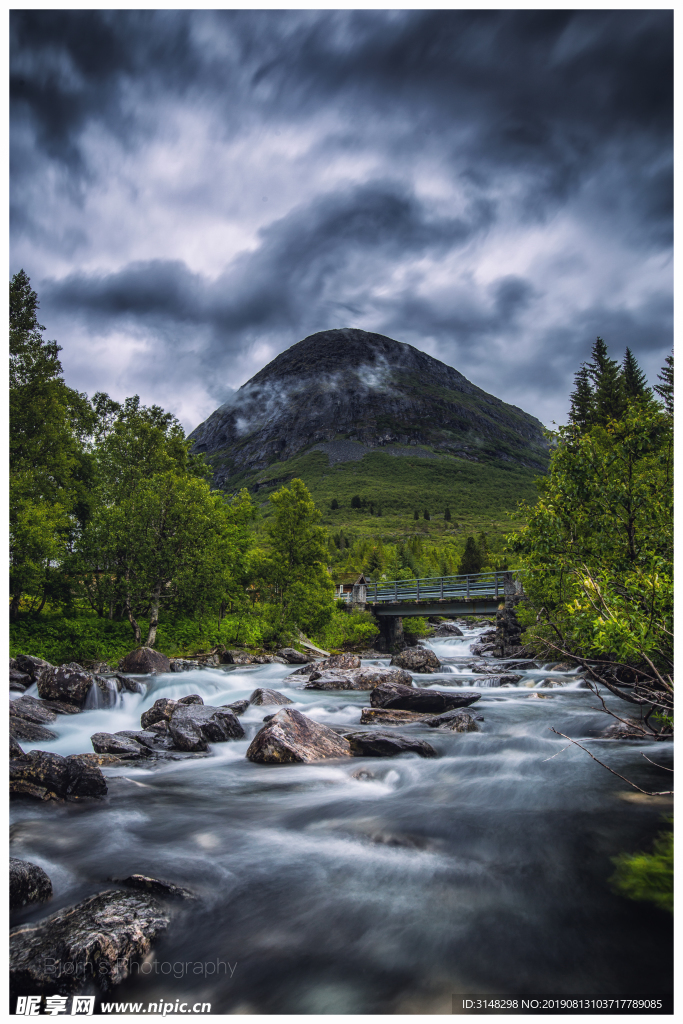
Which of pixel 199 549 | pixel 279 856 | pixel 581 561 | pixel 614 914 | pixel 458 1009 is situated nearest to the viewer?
pixel 458 1009

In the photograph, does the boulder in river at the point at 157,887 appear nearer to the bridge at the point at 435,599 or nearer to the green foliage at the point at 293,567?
the bridge at the point at 435,599

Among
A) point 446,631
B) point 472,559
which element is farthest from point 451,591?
point 472,559

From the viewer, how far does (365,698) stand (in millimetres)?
18109

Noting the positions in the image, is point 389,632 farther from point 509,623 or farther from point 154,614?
point 154,614

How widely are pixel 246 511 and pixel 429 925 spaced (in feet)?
107

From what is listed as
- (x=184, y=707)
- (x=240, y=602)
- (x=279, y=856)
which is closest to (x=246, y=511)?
(x=240, y=602)

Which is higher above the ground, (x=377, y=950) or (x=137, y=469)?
(x=137, y=469)

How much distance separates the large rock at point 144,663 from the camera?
20828 millimetres

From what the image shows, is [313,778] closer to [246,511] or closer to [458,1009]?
[458,1009]

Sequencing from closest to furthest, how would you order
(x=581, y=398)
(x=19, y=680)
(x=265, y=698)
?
1. (x=19, y=680)
2. (x=265, y=698)
3. (x=581, y=398)

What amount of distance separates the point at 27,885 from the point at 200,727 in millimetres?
6871

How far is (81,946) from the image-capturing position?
12.7 feet

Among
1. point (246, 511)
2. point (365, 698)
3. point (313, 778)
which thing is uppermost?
point (246, 511)

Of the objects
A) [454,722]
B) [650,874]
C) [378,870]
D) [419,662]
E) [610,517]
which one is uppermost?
[610,517]
